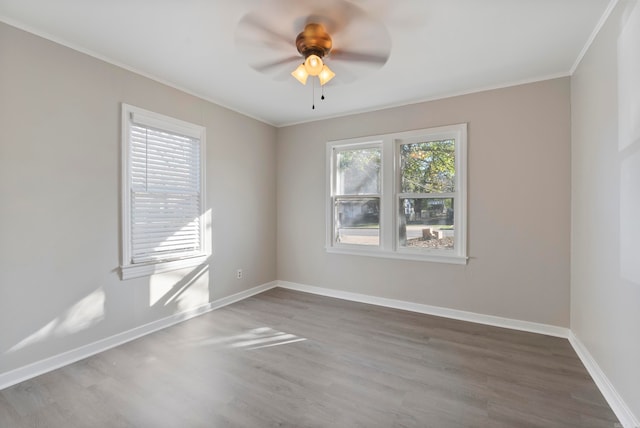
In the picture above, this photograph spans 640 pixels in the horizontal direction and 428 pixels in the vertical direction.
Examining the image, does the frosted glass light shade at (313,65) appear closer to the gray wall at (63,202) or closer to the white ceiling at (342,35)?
the white ceiling at (342,35)

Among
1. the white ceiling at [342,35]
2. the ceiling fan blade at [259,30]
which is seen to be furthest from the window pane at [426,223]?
the ceiling fan blade at [259,30]

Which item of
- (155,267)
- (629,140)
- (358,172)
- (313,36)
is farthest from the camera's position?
(358,172)

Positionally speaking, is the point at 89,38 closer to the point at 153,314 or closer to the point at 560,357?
the point at 153,314

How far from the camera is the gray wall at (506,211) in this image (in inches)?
113

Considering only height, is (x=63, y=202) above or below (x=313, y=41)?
below

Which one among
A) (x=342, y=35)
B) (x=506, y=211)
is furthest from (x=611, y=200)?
(x=342, y=35)

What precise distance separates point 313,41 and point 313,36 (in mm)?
30

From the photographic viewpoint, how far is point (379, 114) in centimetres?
385

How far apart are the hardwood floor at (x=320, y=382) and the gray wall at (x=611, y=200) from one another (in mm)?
350

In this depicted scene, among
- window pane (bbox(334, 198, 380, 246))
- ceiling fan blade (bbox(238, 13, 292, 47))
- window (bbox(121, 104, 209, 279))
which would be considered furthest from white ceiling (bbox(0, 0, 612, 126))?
window pane (bbox(334, 198, 380, 246))

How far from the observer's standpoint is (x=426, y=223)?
11.9ft

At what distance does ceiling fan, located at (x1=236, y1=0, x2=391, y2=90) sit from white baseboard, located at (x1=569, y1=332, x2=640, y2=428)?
2.77m

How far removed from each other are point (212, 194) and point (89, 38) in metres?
1.84

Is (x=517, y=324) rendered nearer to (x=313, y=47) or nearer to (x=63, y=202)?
(x=313, y=47)
